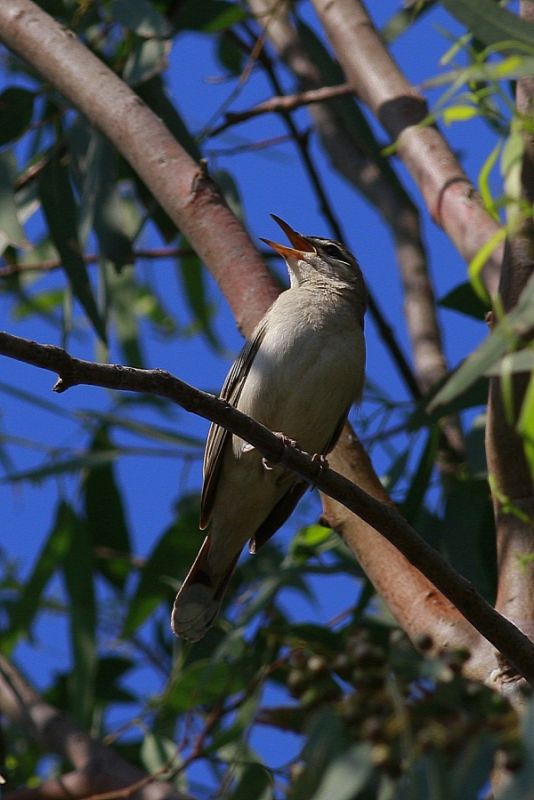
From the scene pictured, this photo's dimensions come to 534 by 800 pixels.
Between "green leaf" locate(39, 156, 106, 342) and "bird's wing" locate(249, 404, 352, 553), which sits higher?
"green leaf" locate(39, 156, 106, 342)

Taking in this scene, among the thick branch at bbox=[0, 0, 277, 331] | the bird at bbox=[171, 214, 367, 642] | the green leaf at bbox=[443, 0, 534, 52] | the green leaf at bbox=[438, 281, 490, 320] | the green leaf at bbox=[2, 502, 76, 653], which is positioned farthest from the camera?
the green leaf at bbox=[2, 502, 76, 653]

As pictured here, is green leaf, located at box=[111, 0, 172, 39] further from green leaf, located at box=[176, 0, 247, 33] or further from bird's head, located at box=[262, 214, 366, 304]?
bird's head, located at box=[262, 214, 366, 304]

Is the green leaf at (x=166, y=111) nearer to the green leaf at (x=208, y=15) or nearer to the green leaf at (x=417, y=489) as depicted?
the green leaf at (x=208, y=15)

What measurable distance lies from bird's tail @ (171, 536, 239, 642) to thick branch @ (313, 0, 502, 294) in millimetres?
1390

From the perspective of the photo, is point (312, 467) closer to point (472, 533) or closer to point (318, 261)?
point (472, 533)

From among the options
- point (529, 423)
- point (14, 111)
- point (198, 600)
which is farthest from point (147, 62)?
point (529, 423)

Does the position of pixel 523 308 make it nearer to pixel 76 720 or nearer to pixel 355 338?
pixel 355 338

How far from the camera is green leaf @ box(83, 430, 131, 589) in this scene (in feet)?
18.7

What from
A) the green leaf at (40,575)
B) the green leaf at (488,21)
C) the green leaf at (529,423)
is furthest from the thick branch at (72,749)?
the green leaf at (488,21)

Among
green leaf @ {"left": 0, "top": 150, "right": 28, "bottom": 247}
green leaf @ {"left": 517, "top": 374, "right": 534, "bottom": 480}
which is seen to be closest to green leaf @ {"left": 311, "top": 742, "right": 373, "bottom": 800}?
green leaf @ {"left": 517, "top": 374, "right": 534, "bottom": 480}

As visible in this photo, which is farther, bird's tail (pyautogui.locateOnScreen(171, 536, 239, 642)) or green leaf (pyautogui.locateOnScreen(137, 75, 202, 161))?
green leaf (pyautogui.locateOnScreen(137, 75, 202, 161))

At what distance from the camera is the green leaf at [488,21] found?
7.93 feet

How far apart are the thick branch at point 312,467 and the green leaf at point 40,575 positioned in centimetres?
244

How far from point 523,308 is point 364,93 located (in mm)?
2980
